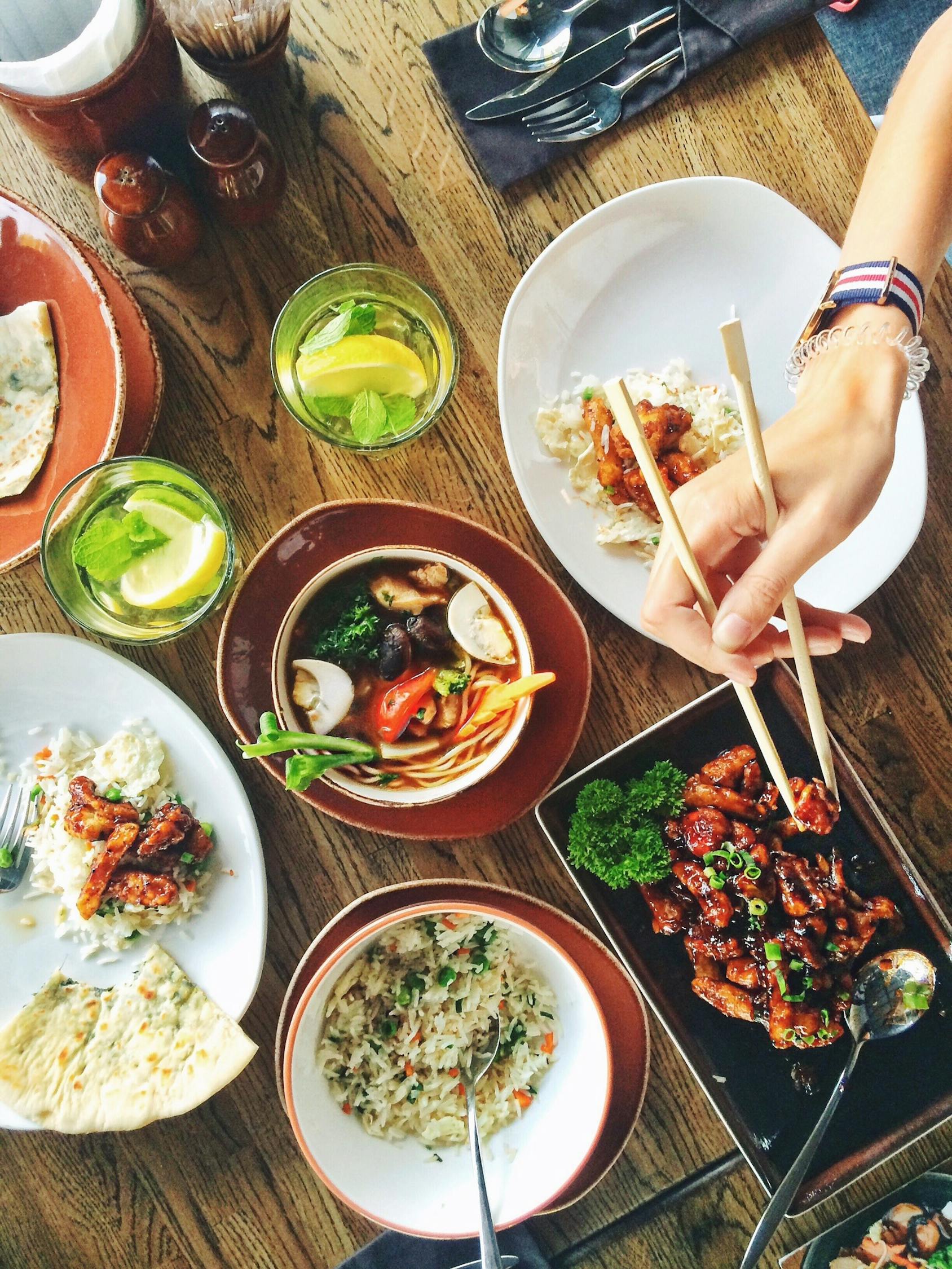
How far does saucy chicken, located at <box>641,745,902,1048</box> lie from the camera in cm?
163

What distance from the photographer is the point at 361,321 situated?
1578mm

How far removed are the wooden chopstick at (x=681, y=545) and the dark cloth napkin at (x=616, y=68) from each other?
586mm

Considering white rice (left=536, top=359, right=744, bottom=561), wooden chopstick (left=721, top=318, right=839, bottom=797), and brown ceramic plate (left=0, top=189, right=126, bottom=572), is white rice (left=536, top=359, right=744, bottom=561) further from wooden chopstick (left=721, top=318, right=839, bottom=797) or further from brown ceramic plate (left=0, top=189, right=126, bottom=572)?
brown ceramic plate (left=0, top=189, right=126, bottom=572)

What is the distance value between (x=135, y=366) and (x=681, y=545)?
108cm

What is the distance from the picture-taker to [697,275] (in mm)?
1716

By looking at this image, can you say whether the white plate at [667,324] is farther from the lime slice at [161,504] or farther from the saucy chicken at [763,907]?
the lime slice at [161,504]

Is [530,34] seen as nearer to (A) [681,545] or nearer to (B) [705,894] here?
(A) [681,545]

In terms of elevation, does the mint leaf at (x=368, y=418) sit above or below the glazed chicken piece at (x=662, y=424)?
above

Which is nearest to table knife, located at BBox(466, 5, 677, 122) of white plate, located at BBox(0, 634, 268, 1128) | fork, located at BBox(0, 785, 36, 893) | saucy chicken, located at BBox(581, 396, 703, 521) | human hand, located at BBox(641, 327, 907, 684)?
saucy chicken, located at BBox(581, 396, 703, 521)

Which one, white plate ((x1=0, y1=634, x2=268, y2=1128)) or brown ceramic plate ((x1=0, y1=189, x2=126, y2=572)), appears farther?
white plate ((x1=0, y1=634, x2=268, y2=1128))

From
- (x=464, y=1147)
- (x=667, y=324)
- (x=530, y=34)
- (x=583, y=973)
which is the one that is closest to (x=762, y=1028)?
(x=583, y=973)

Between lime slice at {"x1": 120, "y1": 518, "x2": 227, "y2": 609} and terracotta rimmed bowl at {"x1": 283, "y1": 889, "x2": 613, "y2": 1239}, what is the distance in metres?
0.69

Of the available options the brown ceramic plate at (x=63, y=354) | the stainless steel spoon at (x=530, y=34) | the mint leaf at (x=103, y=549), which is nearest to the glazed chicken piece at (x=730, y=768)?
the mint leaf at (x=103, y=549)

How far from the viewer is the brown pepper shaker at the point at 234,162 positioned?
1.49 m
